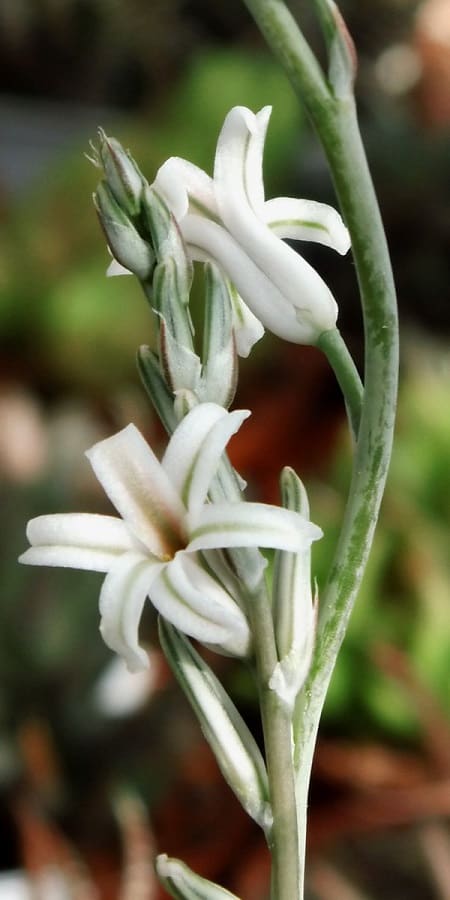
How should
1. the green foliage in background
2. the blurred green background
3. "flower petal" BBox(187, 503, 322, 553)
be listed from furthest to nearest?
the green foliage in background < the blurred green background < "flower petal" BBox(187, 503, 322, 553)

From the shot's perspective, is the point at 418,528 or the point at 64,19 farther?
the point at 64,19

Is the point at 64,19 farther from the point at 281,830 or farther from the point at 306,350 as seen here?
the point at 281,830

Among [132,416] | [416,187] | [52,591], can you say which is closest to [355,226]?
[52,591]

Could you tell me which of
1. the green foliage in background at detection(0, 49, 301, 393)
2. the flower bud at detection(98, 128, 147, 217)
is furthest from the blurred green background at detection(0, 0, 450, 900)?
the flower bud at detection(98, 128, 147, 217)

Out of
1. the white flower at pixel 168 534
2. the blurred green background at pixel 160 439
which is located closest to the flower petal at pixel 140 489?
the white flower at pixel 168 534

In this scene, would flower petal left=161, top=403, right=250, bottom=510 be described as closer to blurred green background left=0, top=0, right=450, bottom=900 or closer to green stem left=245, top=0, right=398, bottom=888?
green stem left=245, top=0, right=398, bottom=888
